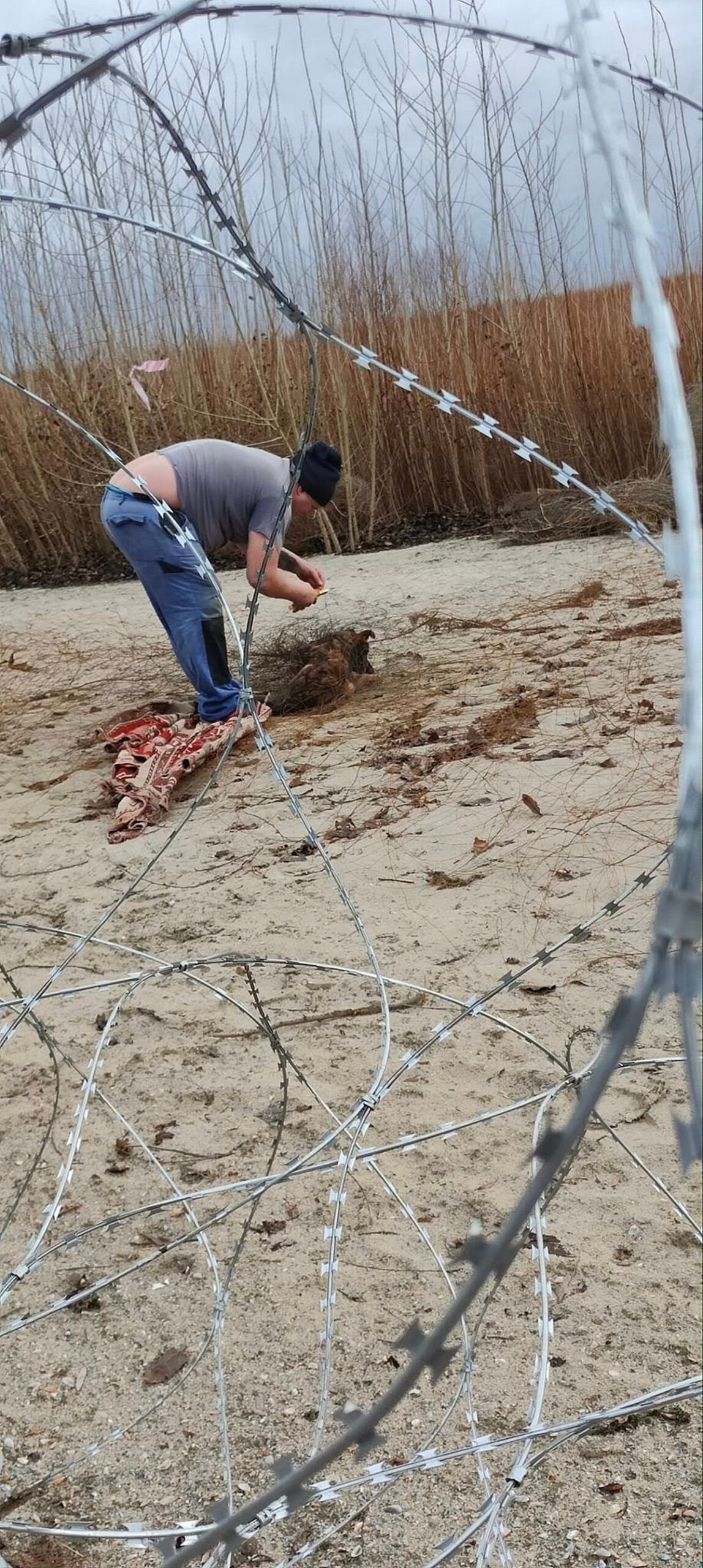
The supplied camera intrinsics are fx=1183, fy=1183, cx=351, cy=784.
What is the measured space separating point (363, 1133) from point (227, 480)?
2714mm

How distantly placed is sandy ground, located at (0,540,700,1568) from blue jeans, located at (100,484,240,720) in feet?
1.09

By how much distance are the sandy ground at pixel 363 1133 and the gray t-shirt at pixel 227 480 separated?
836 mm

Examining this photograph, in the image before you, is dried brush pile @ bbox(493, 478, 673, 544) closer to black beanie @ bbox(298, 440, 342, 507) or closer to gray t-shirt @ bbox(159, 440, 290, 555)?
black beanie @ bbox(298, 440, 342, 507)

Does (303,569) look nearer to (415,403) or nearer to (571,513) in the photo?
(571,513)

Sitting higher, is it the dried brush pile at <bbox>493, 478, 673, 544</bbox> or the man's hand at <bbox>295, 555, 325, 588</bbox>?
the man's hand at <bbox>295, 555, 325, 588</bbox>

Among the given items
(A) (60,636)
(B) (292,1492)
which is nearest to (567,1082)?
(B) (292,1492)

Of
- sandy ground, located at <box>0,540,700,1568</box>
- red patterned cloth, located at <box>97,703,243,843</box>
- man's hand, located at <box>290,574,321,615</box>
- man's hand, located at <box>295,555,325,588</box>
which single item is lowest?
sandy ground, located at <box>0,540,700,1568</box>

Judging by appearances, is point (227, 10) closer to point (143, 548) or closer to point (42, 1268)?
point (42, 1268)

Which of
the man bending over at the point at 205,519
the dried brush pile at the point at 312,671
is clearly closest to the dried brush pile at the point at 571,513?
the dried brush pile at the point at 312,671

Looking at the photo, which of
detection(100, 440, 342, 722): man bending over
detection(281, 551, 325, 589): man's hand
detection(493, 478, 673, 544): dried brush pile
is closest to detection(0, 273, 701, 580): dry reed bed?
detection(493, 478, 673, 544): dried brush pile

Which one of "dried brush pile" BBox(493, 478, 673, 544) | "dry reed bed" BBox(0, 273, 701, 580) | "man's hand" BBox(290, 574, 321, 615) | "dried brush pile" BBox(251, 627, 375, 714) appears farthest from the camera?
"dry reed bed" BBox(0, 273, 701, 580)

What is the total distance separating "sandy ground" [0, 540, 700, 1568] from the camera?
1.56 metres

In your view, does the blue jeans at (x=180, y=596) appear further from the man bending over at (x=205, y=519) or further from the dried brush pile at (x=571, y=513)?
the dried brush pile at (x=571, y=513)

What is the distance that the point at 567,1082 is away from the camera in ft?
4.93
